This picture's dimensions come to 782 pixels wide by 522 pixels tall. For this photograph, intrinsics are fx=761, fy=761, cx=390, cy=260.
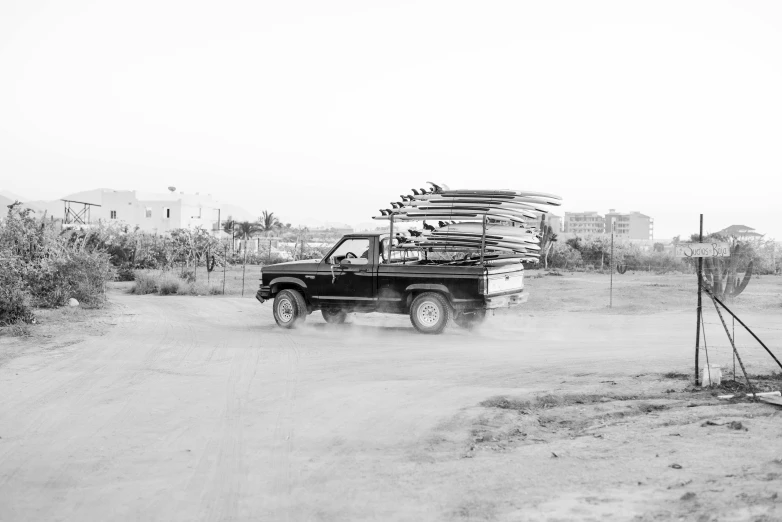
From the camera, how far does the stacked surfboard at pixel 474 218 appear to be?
14141 millimetres

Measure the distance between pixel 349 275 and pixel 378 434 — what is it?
25.8ft

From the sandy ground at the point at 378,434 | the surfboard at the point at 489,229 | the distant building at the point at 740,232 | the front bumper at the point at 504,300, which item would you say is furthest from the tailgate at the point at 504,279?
the distant building at the point at 740,232

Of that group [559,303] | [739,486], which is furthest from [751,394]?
[559,303]

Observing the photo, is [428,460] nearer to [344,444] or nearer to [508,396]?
[344,444]

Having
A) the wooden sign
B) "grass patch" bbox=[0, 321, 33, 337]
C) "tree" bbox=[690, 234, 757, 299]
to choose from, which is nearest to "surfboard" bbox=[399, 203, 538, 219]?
the wooden sign

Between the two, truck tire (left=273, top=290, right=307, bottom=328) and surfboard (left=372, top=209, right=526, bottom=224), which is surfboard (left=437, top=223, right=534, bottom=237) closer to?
surfboard (left=372, top=209, right=526, bottom=224)

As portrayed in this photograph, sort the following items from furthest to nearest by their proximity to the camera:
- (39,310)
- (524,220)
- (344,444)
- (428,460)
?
(39,310), (524,220), (344,444), (428,460)

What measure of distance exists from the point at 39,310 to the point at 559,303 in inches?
525

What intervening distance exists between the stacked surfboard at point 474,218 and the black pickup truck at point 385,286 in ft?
1.26

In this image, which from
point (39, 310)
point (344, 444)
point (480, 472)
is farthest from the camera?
point (39, 310)

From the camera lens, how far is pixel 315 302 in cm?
1533

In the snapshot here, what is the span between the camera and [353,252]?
15039 millimetres

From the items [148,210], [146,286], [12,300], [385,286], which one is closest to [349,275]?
[385,286]

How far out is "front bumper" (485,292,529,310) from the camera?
13.9 metres
